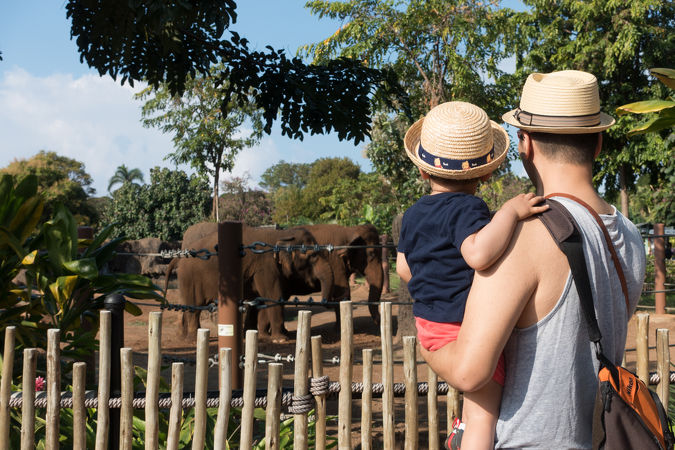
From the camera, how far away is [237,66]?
5.00 m

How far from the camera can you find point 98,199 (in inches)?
1971

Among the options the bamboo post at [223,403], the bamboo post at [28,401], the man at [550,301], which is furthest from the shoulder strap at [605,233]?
the bamboo post at [28,401]

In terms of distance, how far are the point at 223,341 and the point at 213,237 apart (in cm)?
576

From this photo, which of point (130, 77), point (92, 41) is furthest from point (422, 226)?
point (130, 77)

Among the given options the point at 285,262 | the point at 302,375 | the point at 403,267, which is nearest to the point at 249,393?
the point at 302,375

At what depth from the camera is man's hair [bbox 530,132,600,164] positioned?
1.47 m

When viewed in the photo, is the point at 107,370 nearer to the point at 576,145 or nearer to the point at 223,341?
the point at 223,341

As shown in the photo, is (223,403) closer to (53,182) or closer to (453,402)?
(453,402)

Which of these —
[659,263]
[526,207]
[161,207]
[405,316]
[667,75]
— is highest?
[161,207]

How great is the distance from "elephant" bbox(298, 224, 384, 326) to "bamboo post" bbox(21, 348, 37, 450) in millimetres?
6365

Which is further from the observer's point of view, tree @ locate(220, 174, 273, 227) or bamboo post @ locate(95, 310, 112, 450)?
tree @ locate(220, 174, 273, 227)

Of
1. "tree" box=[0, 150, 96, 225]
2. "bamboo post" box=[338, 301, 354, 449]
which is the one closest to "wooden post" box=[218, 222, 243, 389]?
"bamboo post" box=[338, 301, 354, 449]

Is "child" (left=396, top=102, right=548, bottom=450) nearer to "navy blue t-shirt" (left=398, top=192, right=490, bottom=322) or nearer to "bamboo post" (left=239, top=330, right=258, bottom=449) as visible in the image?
"navy blue t-shirt" (left=398, top=192, right=490, bottom=322)

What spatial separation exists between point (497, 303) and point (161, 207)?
23.5m
